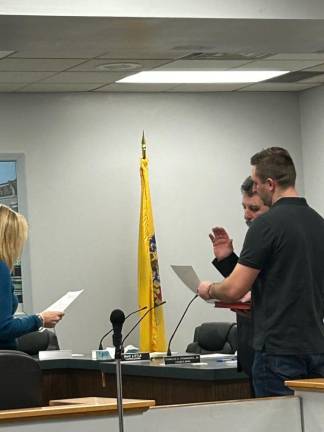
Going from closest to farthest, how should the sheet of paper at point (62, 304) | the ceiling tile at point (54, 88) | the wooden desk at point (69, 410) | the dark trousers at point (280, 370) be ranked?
the wooden desk at point (69, 410) → the dark trousers at point (280, 370) → the sheet of paper at point (62, 304) → the ceiling tile at point (54, 88)

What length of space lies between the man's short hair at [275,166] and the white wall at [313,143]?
727 cm

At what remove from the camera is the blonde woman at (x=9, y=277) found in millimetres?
4984

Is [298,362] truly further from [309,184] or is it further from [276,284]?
[309,184]

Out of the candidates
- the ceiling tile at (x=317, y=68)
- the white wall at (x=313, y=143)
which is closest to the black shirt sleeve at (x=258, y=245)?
the ceiling tile at (x=317, y=68)

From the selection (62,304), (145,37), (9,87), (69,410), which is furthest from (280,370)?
(9,87)

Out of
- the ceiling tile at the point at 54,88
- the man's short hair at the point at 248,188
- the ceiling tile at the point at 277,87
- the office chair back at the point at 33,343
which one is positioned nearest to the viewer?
the man's short hair at the point at 248,188

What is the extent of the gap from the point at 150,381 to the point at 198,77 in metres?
4.52

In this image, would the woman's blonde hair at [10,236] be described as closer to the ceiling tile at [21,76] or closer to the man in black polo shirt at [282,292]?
the man in black polo shirt at [282,292]

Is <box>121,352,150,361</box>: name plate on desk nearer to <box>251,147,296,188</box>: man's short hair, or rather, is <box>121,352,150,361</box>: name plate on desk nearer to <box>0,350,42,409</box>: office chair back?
<box>251,147,296,188</box>: man's short hair

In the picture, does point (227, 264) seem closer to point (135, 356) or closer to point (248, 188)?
point (248, 188)

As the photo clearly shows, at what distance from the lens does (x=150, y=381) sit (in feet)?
22.6

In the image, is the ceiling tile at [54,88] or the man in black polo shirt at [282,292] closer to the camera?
the man in black polo shirt at [282,292]

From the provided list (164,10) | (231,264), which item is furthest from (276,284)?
(164,10)

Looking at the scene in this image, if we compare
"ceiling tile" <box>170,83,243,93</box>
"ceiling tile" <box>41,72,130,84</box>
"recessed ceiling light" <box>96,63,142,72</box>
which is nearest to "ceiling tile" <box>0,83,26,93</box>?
"ceiling tile" <box>41,72,130,84</box>
